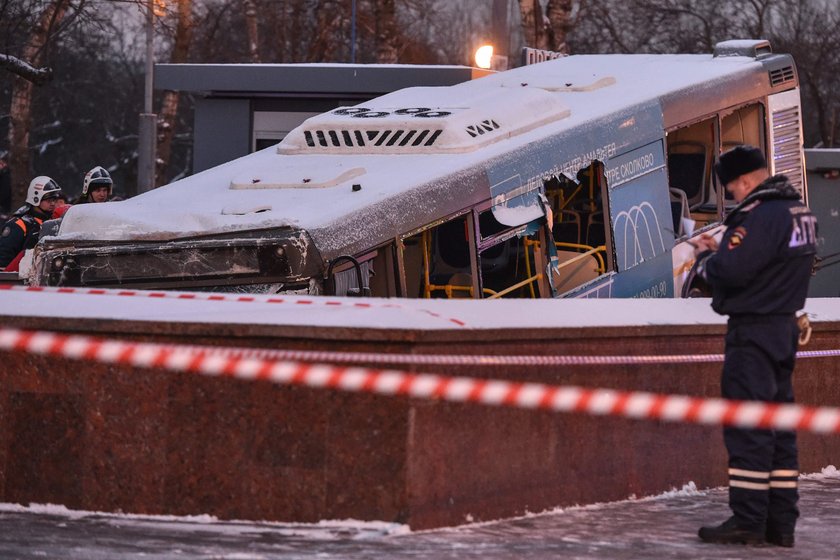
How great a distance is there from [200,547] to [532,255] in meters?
5.57

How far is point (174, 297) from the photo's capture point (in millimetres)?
8141

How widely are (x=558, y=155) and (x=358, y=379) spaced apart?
18.7ft

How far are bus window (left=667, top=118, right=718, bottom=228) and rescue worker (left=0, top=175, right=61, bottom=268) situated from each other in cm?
537

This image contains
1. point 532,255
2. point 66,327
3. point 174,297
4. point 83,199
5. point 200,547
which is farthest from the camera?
point 83,199

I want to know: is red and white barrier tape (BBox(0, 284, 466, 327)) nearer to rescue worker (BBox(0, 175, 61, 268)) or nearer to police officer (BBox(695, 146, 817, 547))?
police officer (BBox(695, 146, 817, 547))

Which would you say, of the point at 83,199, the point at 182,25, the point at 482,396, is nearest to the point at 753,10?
the point at 182,25

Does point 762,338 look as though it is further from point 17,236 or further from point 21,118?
point 21,118

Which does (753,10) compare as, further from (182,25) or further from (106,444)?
(106,444)

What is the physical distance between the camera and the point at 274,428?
288 inches

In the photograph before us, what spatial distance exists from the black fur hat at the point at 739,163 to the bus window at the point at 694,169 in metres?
6.47

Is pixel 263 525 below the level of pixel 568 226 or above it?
below

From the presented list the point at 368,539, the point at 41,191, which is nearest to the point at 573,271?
the point at 41,191

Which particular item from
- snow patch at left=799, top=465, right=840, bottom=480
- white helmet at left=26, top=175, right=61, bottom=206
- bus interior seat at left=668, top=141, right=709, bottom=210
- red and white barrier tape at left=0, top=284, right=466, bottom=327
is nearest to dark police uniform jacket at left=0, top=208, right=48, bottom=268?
white helmet at left=26, top=175, right=61, bottom=206

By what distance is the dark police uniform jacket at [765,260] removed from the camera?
732 centimetres
